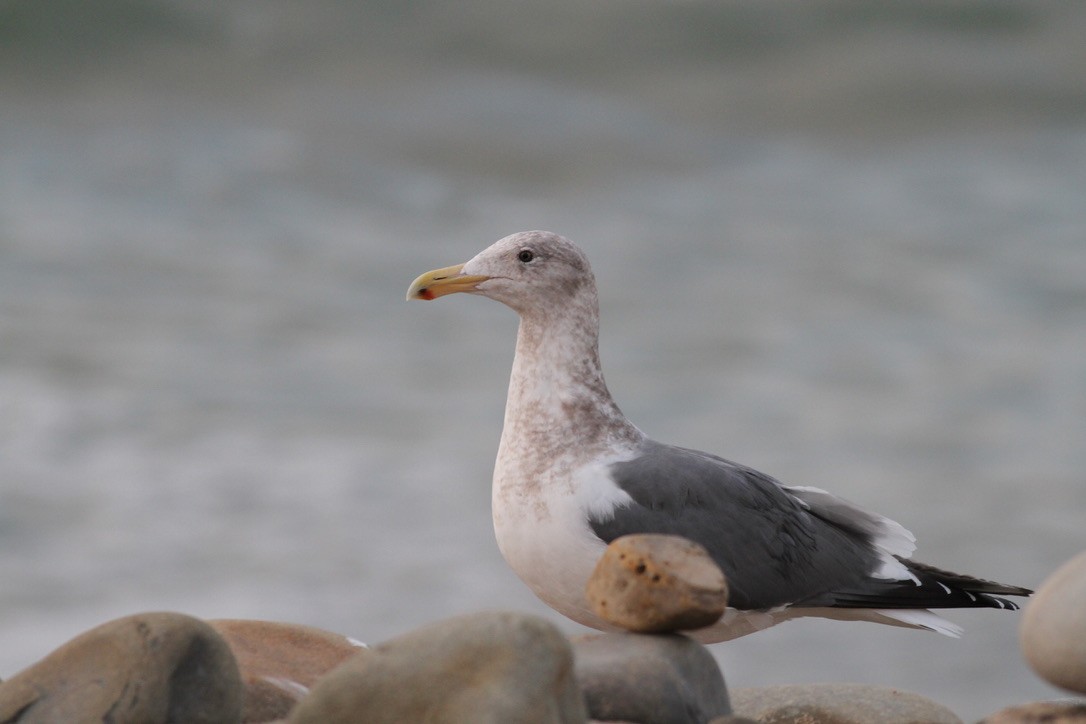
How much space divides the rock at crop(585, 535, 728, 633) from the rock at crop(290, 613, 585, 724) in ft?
3.13

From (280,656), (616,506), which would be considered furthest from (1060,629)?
(280,656)

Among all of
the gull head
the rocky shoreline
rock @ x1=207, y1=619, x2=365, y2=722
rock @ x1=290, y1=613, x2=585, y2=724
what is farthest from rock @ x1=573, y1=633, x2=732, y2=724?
the gull head

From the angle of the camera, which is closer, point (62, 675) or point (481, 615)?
point (481, 615)

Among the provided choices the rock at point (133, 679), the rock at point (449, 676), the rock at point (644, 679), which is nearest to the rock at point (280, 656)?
the rock at point (133, 679)

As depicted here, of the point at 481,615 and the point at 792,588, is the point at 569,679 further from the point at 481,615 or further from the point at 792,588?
the point at 792,588

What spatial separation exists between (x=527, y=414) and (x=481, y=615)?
8.29 feet

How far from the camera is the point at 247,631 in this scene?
6105 mm

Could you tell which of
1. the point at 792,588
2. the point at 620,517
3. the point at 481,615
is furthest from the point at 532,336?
the point at 481,615

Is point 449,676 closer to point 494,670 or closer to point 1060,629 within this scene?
point 494,670

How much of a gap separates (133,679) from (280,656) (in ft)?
5.10

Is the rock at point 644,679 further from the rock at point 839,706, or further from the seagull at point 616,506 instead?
the rock at point 839,706

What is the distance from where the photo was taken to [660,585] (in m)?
4.89

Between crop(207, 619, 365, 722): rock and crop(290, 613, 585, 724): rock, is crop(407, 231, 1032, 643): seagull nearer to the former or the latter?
crop(207, 619, 365, 722): rock

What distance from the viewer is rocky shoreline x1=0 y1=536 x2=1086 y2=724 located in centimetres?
391
